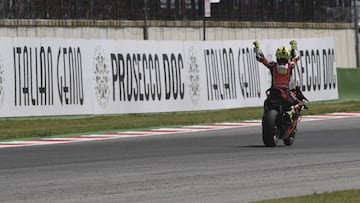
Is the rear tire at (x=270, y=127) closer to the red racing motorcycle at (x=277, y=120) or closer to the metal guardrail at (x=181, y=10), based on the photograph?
the red racing motorcycle at (x=277, y=120)

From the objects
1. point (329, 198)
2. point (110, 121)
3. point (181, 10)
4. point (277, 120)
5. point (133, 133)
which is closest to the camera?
point (329, 198)

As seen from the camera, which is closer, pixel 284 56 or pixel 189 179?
pixel 189 179

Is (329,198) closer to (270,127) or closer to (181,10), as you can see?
(270,127)

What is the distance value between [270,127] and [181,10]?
67.5ft

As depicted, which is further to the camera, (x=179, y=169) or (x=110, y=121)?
(x=110, y=121)

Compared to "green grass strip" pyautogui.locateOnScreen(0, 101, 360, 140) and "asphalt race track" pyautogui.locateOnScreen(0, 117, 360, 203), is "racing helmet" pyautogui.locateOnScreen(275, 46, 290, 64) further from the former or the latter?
"green grass strip" pyautogui.locateOnScreen(0, 101, 360, 140)

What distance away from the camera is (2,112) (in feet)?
92.9

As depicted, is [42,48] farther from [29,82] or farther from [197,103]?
[197,103]

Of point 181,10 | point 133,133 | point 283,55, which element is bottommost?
point 133,133

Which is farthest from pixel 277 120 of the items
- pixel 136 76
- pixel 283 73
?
pixel 136 76

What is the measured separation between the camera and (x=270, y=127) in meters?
19.8

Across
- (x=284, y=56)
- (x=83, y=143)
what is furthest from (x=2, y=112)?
(x=284, y=56)

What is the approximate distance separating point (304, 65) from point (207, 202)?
25967mm

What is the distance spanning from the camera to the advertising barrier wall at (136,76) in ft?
94.8
